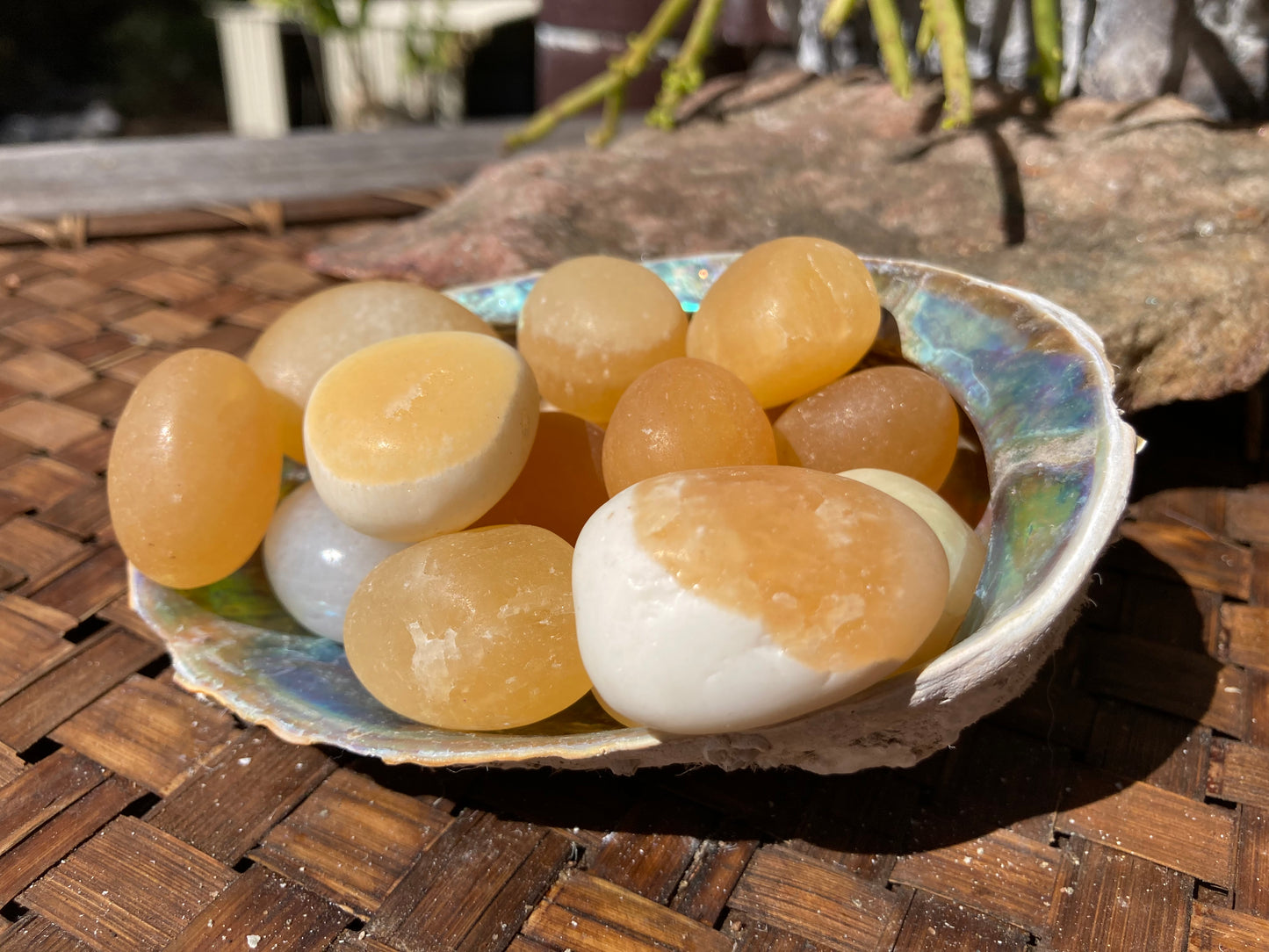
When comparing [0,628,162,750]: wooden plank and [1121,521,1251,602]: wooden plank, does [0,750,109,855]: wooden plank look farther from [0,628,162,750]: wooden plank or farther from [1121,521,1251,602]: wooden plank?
[1121,521,1251,602]: wooden plank

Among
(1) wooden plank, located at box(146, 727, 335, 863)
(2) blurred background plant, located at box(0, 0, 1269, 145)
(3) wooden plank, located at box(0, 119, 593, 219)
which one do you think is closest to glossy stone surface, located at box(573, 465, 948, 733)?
(1) wooden plank, located at box(146, 727, 335, 863)

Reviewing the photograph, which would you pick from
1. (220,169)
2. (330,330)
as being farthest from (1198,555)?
(220,169)

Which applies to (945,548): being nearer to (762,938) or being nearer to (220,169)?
(762,938)

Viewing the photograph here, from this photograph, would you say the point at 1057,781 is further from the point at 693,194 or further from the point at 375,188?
the point at 375,188

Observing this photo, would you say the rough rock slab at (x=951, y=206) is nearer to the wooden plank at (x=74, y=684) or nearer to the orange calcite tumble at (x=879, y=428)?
the orange calcite tumble at (x=879, y=428)

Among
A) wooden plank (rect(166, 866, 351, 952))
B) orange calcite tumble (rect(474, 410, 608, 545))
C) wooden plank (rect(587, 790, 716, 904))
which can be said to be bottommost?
wooden plank (rect(166, 866, 351, 952))
